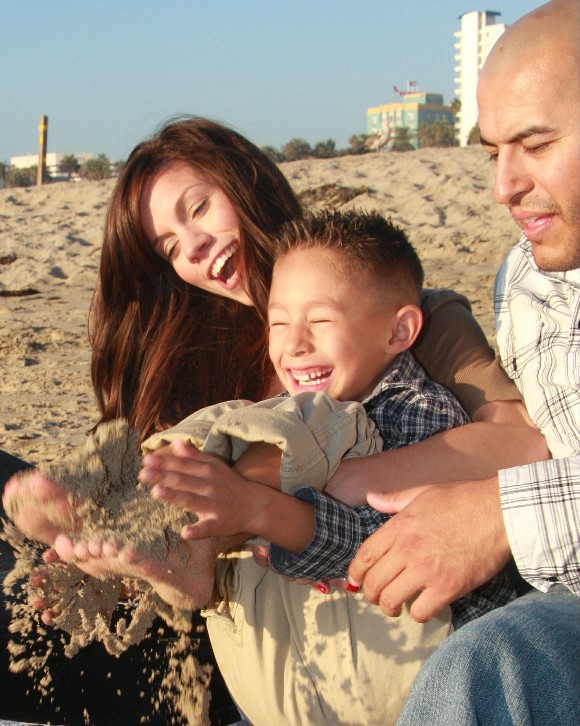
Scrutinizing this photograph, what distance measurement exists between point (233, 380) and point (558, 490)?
4.06 ft

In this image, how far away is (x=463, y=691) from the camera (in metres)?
1.63

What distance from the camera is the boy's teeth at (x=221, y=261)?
2781mm

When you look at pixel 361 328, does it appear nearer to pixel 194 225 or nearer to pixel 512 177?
pixel 512 177

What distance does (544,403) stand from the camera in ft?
7.40

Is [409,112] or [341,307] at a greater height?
[409,112]

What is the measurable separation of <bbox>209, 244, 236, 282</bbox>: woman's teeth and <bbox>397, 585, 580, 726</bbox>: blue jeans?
1.42m

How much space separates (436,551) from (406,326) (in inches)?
28.1

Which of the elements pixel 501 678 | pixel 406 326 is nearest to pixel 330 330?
pixel 406 326

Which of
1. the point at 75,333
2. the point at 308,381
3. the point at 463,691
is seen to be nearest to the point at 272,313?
the point at 308,381

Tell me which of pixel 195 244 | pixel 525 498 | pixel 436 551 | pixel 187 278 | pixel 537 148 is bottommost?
pixel 436 551

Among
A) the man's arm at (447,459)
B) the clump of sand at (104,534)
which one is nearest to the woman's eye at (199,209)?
the clump of sand at (104,534)

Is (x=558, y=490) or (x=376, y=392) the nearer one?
(x=558, y=490)

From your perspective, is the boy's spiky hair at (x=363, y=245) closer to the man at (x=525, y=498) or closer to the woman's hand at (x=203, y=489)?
the man at (x=525, y=498)

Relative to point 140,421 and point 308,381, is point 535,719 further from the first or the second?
point 140,421
